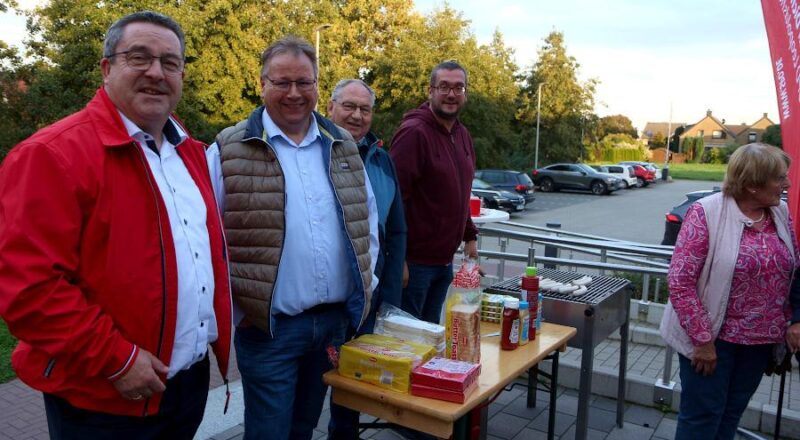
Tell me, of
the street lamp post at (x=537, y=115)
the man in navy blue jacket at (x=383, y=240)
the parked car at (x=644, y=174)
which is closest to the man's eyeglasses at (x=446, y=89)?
the man in navy blue jacket at (x=383, y=240)

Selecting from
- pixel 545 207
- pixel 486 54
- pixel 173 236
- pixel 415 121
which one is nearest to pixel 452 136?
pixel 415 121

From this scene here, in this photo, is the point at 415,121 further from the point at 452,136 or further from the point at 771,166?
the point at 771,166

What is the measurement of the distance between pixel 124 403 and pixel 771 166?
286 cm

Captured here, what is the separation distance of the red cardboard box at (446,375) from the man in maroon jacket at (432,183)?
4.33ft

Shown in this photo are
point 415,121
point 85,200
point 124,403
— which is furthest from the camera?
point 415,121

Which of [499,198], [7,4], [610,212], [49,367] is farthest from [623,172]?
[49,367]

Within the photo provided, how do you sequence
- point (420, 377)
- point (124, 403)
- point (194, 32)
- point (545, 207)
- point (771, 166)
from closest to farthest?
1. point (124, 403)
2. point (420, 377)
3. point (771, 166)
4. point (194, 32)
5. point (545, 207)

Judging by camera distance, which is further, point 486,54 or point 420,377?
point 486,54

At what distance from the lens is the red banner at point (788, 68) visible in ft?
9.89

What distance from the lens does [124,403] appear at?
5.98ft

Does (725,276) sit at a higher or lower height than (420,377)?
higher

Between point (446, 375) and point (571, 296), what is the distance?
4.94 feet

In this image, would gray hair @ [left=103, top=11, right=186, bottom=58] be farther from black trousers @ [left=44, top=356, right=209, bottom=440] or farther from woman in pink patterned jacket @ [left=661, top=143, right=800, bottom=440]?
woman in pink patterned jacket @ [left=661, top=143, right=800, bottom=440]

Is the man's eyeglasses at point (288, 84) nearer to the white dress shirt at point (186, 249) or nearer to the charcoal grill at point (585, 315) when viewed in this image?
the white dress shirt at point (186, 249)
